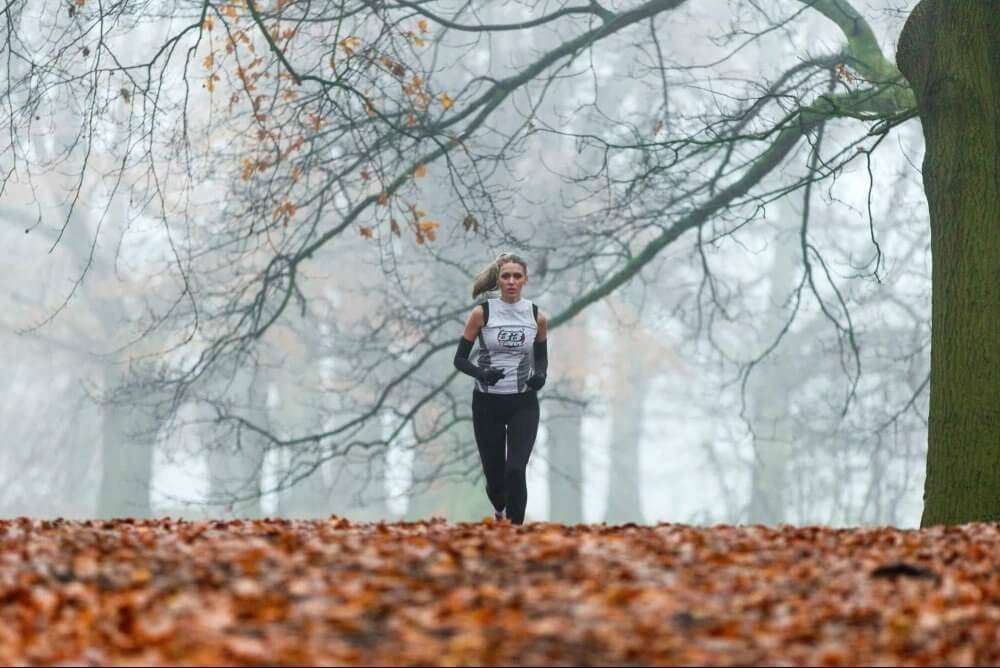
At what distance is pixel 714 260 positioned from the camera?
37656 millimetres

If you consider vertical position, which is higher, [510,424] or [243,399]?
[243,399]

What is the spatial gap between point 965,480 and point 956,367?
71cm

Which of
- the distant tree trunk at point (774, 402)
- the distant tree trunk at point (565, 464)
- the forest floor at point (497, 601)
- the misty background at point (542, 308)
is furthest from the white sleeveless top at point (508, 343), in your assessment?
the distant tree trunk at point (774, 402)

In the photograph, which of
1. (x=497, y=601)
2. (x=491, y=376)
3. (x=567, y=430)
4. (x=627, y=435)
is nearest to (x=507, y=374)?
(x=491, y=376)

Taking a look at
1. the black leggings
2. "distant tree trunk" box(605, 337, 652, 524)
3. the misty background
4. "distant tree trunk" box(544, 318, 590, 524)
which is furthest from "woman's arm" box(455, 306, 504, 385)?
"distant tree trunk" box(605, 337, 652, 524)

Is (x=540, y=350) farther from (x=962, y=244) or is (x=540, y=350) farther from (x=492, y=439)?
(x=962, y=244)

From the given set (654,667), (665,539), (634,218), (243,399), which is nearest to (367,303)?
(243,399)

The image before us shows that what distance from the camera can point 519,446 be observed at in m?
9.53

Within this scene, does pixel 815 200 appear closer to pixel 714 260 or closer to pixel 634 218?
pixel 714 260

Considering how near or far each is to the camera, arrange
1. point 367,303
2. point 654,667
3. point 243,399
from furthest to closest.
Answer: point 243,399
point 367,303
point 654,667

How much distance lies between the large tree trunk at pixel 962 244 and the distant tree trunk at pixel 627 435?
921 inches

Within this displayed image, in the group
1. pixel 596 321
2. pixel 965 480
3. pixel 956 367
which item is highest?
pixel 596 321

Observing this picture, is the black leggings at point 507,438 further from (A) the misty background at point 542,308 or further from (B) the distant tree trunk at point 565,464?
(B) the distant tree trunk at point 565,464

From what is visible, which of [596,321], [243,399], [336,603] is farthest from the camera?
[596,321]
